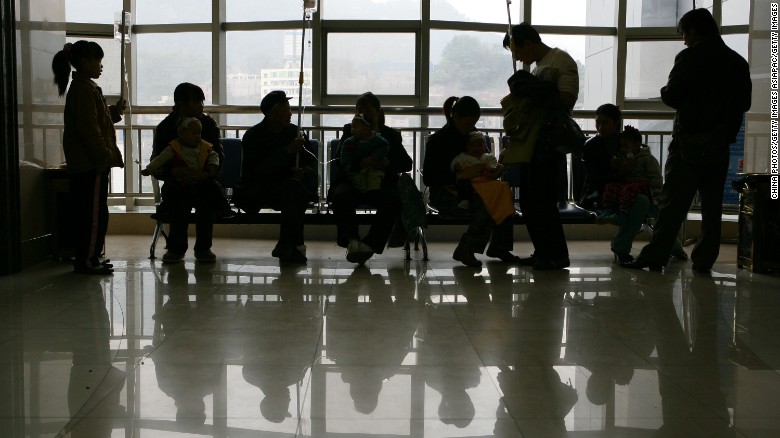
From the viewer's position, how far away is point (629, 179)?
18.9ft

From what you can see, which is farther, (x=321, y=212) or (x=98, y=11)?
(x=98, y=11)

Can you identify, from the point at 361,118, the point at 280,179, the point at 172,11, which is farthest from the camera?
the point at 172,11

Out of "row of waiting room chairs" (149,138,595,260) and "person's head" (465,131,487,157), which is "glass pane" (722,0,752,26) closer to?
"row of waiting room chairs" (149,138,595,260)

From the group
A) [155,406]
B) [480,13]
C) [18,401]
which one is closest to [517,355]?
[155,406]

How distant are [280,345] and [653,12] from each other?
6.88 metres

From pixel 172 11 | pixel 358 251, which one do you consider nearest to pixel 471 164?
pixel 358 251

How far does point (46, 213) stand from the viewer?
5.45 metres

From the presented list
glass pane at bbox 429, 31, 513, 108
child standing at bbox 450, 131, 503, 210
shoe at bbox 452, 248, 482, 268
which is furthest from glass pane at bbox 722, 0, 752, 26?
shoe at bbox 452, 248, 482, 268

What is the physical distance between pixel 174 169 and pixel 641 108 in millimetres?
5048

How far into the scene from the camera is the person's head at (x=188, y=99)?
5672 millimetres

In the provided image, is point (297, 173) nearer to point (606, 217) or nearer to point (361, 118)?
point (361, 118)

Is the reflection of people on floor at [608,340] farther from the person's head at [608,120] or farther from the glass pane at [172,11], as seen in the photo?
the glass pane at [172,11]

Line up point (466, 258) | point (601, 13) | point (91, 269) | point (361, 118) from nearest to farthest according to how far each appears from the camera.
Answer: point (91, 269)
point (466, 258)
point (361, 118)
point (601, 13)

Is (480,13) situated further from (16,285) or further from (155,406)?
(155,406)
